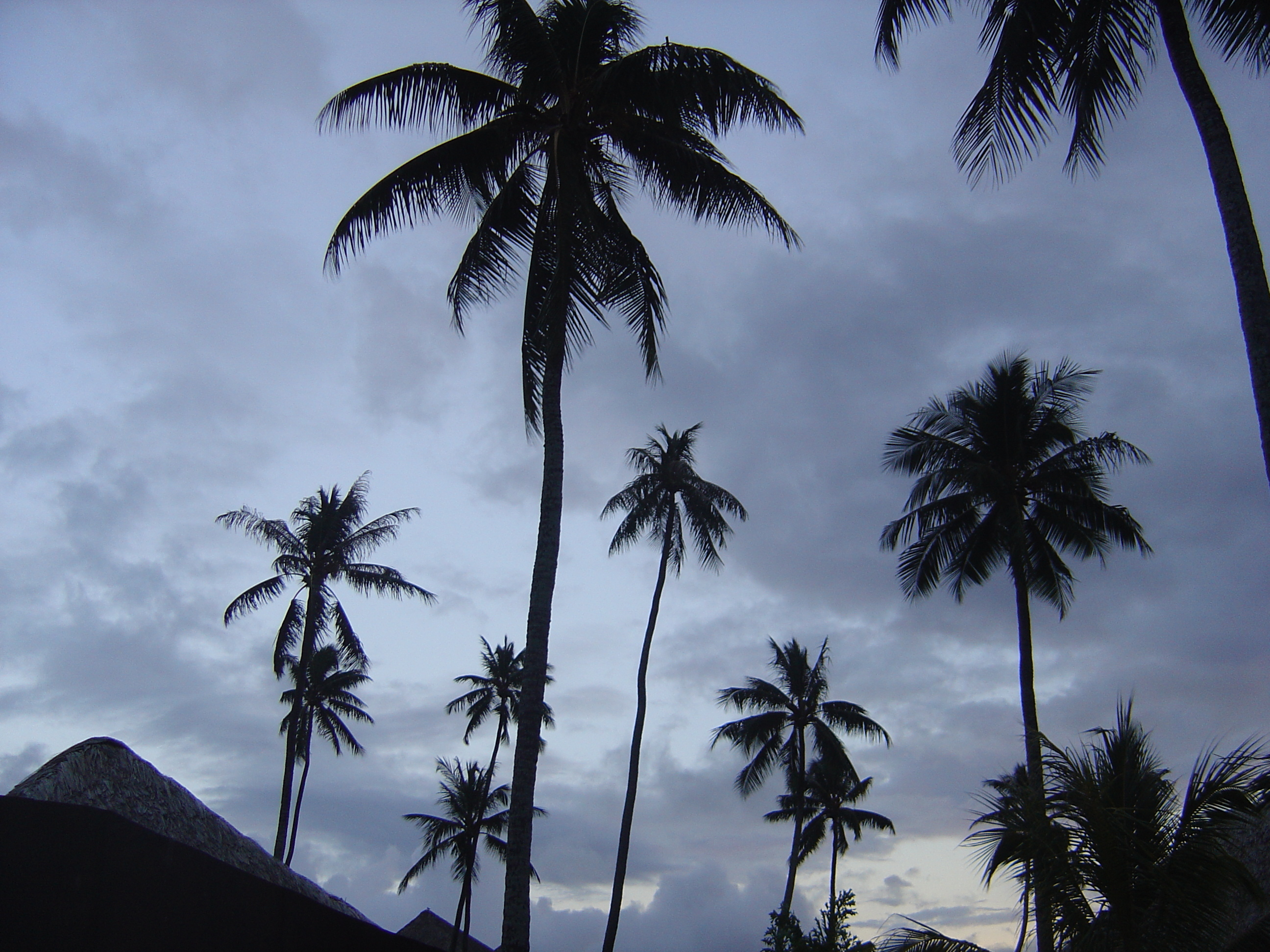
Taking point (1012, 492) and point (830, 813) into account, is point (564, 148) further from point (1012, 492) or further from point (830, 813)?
point (830, 813)

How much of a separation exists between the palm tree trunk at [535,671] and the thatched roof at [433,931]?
34615 mm

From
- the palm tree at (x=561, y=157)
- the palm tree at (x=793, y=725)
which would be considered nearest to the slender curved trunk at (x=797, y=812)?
the palm tree at (x=793, y=725)

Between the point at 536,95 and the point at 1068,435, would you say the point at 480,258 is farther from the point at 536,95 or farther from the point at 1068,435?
the point at 1068,435

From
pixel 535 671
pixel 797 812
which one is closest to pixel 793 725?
pixel 797 812

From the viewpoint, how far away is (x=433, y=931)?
42656 millimetres

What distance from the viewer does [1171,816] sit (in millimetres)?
8672

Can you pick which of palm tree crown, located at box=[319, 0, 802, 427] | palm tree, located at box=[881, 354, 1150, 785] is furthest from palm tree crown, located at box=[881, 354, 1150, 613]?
palm tree crown, located at box=[319, 0, 802, 427]

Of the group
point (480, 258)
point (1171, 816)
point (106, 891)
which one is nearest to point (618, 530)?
A: point (480, 258)

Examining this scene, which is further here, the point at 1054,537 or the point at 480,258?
the point at 1054,537

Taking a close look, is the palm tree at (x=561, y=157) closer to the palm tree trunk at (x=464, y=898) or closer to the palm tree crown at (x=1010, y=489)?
the palm tree crown at (x=1010, y=489)

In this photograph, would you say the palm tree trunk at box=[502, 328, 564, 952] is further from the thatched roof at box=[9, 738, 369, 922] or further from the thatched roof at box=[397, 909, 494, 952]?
the thatched roof at box=[397, 909, 494, 952]

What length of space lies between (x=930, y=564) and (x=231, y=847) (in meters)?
15.9

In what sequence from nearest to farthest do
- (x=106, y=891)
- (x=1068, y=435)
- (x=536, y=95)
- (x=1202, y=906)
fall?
(x=106, y=891)
(x=1202, y=906)
(x=536, y=95)
(x=1068, y=435)

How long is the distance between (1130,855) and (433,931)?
4012 centimetres
